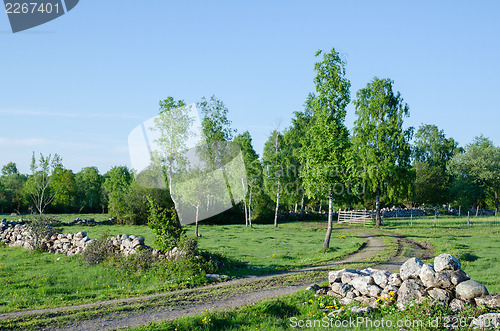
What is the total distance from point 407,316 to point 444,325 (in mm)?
907

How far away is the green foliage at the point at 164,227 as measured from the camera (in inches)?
650

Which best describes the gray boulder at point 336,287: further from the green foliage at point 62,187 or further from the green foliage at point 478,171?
the green foliage at point 478,171

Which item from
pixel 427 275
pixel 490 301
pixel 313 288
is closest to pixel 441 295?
pixel 427 275

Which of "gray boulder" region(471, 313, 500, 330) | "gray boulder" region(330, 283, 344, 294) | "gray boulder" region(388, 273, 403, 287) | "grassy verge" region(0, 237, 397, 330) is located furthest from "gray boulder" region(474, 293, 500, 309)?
"grassy verge" region(0, 237, 397, 330)

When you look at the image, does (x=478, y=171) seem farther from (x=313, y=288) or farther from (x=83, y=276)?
(x=83, y=276)

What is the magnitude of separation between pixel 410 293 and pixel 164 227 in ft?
35.1

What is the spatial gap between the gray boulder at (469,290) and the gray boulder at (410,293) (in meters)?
0.92

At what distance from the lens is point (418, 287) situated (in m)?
Result: 10.2

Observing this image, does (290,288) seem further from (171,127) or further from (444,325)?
(171,127)

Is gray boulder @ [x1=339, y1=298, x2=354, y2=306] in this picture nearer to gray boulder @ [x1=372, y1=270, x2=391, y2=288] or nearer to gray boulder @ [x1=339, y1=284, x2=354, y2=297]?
gray boulder @ [x1=339, y1=284, x2=354, y2=297]

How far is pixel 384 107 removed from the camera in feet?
148

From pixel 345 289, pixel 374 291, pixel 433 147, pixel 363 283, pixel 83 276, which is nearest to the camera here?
pixel 374 291

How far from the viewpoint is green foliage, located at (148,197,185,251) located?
16.5 metres

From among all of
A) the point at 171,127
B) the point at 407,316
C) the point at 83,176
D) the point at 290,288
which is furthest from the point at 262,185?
the point at 83,176
